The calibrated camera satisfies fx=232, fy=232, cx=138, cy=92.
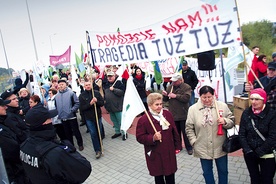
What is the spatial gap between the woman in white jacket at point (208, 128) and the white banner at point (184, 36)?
0.68m

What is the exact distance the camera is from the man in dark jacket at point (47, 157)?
209cm

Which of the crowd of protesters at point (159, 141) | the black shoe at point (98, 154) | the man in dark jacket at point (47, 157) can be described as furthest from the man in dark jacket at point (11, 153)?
the black shoe at point (98, 154)

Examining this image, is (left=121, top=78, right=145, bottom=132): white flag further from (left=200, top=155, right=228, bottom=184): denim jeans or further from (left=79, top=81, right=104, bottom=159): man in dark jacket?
(left=79, top=81, right=104, bottom=159): man in dark jacket

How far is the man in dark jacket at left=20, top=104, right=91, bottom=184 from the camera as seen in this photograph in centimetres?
209

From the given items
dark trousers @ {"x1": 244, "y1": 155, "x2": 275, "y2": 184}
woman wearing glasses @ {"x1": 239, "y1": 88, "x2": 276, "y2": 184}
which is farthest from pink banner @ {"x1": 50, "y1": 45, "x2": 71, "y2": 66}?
dark trousers @ {"x1": 244, "y1": 155, "x2": 275, "y2": 184}

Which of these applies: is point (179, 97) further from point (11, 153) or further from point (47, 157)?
point (47, 157)

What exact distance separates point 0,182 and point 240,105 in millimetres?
3703

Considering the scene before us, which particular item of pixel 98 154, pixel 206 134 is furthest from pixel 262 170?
pixel 98 154

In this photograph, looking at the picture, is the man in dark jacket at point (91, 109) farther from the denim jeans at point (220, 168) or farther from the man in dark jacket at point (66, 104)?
the denim jeans at point (220, 168)

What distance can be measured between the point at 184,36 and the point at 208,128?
1395mm

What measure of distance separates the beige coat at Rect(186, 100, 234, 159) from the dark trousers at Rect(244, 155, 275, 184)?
1.28ft

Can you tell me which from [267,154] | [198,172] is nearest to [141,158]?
[198,172]

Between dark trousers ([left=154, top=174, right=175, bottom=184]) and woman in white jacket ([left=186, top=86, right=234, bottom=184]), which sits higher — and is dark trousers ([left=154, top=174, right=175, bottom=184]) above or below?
below

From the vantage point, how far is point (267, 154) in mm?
3064
